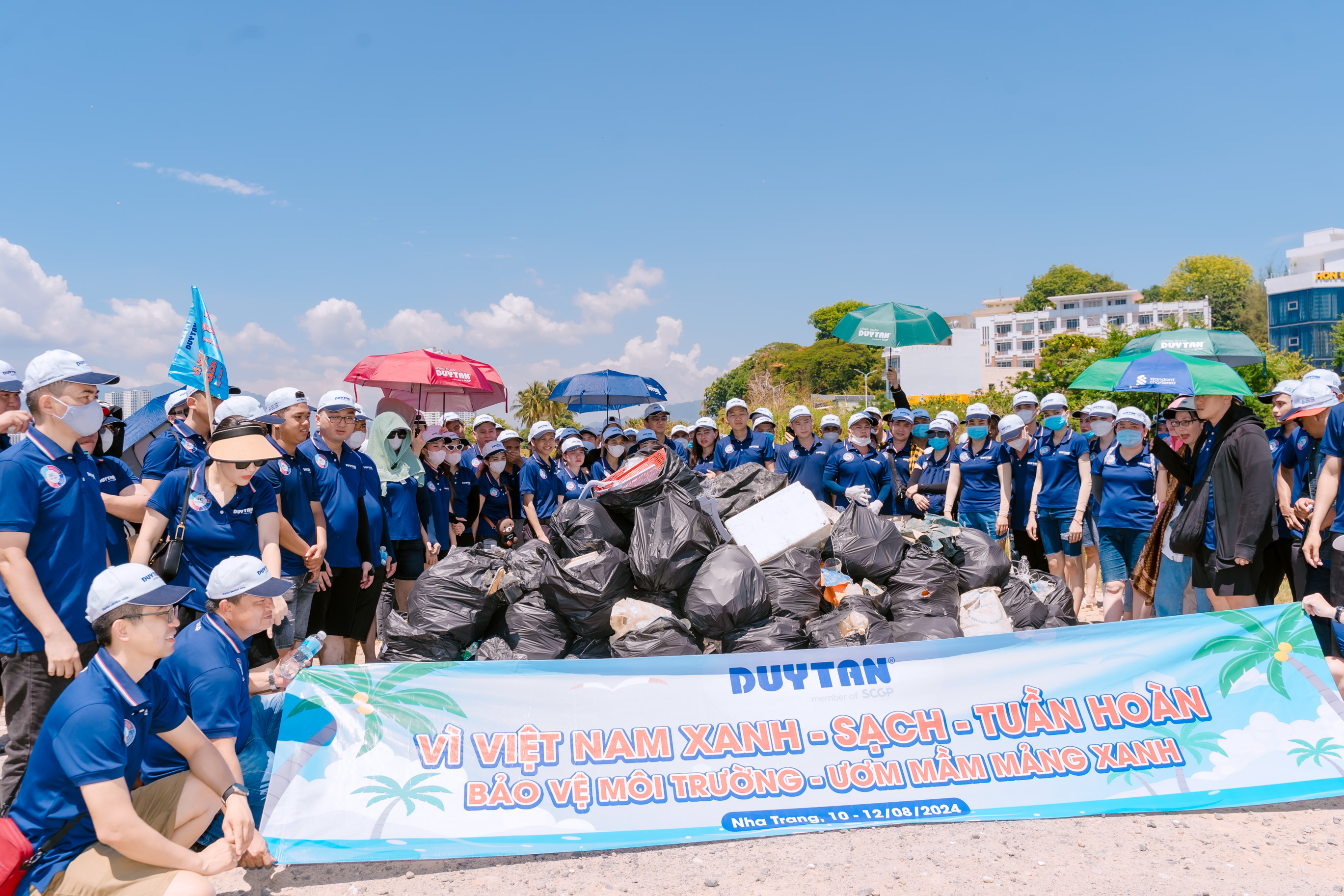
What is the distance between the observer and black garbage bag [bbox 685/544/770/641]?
355cm

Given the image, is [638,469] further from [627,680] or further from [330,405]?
[330,405]

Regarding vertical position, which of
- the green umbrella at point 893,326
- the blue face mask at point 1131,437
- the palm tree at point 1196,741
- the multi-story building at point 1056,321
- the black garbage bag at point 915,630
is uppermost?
the multi-story building at point 1056,321

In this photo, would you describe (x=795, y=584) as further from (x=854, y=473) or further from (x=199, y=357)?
(x=199, y=357)

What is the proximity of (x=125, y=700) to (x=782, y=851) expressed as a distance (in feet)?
7.14

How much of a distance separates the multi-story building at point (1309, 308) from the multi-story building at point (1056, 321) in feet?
21.0

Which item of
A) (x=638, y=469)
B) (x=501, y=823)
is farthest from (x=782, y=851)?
(x=638, y=469)

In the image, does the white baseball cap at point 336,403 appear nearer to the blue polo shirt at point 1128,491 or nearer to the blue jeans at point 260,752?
the blue jeans at point 260,752

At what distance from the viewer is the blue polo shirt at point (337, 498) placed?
4.22 m

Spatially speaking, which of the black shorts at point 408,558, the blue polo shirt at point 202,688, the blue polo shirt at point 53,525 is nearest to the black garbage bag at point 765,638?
the blue polo shirt at point 202,688

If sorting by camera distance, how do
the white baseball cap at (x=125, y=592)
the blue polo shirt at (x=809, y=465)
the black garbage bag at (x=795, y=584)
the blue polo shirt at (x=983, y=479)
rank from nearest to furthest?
the white baseball cap at (x=125, y=592)
the black garbage bag at (x=795, y=584)
the blue polo shirt at (x=983, y=479)
the blue polo shirt at (x=809, y=465)

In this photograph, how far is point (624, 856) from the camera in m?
2.74

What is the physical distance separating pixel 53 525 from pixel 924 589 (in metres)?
3.88

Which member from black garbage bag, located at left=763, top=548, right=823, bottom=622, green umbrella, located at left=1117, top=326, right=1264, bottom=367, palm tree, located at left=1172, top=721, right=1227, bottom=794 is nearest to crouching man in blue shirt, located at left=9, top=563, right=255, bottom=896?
black garbage bag, located at left=763, top=548, right=823, bottom=622

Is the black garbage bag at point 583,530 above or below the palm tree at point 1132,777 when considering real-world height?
above
